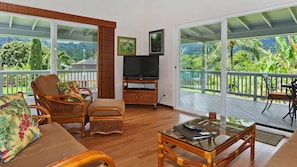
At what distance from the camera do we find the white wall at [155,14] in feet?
11.9

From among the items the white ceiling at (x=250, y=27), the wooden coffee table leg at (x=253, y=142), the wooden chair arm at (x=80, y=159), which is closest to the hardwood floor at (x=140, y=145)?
the wooden coffee table leg at (x=253, y=142)

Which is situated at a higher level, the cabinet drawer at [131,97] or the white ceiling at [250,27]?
the white ceiling at [250,27]

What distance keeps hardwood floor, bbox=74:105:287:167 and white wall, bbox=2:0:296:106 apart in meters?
1.29

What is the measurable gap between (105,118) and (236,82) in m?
4.05

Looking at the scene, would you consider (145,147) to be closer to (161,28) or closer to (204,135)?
(204,135)

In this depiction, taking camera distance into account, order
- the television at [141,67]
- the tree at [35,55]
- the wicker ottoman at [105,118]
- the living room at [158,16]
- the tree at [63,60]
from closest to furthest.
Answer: the wicker ottoman at [105,118]
the living room at [158,16]
the tree at [35,55]
the tree at [63,60]
the television at [141,67]

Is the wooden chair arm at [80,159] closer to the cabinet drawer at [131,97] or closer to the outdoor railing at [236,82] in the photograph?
the outdoor railing at [236,82]

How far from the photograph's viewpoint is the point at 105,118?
2.76 meters

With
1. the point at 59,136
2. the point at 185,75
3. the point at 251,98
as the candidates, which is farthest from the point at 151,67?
the point at 59,136

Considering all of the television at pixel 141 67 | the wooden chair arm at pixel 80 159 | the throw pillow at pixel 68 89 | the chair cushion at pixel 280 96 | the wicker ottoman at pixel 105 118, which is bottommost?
the wicker ottoman at pixel 105 118

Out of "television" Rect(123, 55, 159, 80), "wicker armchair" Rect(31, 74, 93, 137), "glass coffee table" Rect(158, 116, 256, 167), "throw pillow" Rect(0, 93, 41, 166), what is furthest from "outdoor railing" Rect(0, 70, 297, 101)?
"throw pillow" Rect(0, 93, 41, 166)

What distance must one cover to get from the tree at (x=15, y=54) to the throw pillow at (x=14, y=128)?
2617mm

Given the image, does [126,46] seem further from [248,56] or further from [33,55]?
[248,56]

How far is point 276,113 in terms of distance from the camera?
3938mm
